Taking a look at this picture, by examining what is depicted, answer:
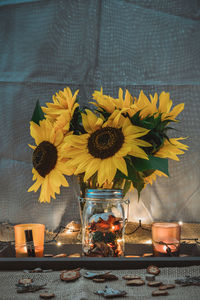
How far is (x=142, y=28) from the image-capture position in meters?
1.01

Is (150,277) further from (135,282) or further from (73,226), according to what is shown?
(73,226)

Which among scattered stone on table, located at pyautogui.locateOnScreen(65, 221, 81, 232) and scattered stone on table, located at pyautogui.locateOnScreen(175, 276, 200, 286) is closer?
scattered stone on table, located at pyautogui.locateOnScreen(175, 276, 200, 286)

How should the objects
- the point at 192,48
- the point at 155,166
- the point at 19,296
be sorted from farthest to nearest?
1. the point at 192,48
2. the point at 155,166
3. the point at 19,296

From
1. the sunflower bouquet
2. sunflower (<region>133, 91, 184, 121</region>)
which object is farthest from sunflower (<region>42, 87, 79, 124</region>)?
sunflower (<region>133, 91, 184, 121</region>)

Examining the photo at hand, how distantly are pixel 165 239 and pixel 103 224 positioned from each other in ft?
0.45

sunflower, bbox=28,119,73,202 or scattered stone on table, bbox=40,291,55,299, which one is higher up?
sunflower, bbox=28,119,73,202

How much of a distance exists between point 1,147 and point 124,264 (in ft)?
1.94

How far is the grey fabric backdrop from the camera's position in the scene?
0.99 metres

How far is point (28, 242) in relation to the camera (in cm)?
73

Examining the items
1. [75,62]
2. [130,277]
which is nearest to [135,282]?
[130,277]

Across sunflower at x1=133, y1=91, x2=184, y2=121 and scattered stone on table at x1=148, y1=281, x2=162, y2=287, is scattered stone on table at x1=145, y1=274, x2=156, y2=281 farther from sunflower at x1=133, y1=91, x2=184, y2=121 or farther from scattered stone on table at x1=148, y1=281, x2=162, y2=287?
sunflower at x1=133, y1=91, x2=184, y2=121

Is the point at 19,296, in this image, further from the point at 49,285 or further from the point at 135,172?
the point at 135,172

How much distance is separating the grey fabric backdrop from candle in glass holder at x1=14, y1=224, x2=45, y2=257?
0.26 meters

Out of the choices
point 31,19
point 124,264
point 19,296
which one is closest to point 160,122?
point 124,264
